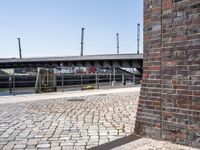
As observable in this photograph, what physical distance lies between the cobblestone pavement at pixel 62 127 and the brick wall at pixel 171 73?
0.98m

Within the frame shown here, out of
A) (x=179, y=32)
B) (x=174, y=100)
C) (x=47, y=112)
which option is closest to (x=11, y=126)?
(x=47, y=112)

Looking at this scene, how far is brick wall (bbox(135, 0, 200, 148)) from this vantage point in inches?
225

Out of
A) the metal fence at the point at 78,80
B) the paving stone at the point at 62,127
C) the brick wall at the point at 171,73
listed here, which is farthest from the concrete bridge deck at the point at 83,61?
the brick wall at the point at 171,73

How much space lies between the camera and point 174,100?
6.14 m

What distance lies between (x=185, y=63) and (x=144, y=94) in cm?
130

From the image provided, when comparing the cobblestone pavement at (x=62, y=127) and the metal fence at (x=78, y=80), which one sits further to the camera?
the metal fence at (x=78, y=80)

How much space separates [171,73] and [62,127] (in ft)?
10.1

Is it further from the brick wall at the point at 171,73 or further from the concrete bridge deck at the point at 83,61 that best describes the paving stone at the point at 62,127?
the concrete bridge deck at the point at 83,61

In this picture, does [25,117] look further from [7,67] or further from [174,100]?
[7,67]

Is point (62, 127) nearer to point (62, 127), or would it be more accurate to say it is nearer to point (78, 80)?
point (62, 127)

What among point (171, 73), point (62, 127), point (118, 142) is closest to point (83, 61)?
point (62, 127)

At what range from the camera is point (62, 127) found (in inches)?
309

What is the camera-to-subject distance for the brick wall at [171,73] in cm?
571

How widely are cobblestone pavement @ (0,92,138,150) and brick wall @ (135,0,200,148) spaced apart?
98 cm
